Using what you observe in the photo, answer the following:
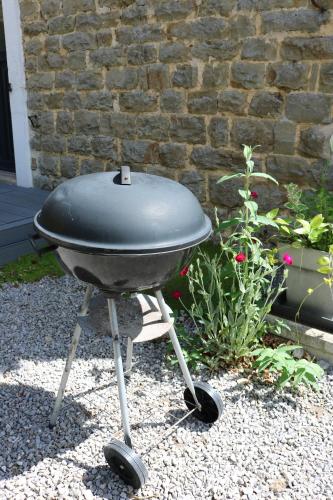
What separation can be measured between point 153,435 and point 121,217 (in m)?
1.18

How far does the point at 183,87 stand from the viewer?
4680 millimetres

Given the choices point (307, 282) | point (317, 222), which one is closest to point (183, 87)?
point (317, 222)

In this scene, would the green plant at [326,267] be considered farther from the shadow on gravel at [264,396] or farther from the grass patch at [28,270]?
the grass patch at [28,270]

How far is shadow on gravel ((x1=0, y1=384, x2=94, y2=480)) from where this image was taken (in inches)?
87.7

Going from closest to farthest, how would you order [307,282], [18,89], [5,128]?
[307,282] < [18,89] < [5,128]

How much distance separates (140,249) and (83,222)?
0.24 meters

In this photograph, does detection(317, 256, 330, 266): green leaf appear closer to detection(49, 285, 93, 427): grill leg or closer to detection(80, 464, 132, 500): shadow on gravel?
detection(49, 285, 93, 427): grill leg

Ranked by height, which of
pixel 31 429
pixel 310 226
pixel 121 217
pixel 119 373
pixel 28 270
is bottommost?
pixel 28 270

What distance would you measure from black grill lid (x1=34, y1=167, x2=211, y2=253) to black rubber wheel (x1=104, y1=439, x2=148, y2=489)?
2.77 ft

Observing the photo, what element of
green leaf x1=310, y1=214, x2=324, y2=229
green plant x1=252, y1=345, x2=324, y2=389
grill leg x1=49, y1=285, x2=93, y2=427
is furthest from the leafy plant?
grill leg x1=49, y1=285, x2=93, y2=427

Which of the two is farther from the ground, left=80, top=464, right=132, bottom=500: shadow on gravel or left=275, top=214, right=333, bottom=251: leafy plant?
left=275, top=214, right=333, bottom=251: leafy plant

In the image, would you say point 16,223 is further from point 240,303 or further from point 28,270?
point 240,303

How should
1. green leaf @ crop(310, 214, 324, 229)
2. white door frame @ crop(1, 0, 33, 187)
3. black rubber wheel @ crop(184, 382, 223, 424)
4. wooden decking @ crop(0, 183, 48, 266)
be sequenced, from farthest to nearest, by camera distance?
white door frame @ crop(1, 0, 33, 187), wooden decking @ crop(0, 183, 48, 266), green leaf @ crop(310, 214, 324, 229), black rubber wheel @ crop(184, 382, 223, 424)

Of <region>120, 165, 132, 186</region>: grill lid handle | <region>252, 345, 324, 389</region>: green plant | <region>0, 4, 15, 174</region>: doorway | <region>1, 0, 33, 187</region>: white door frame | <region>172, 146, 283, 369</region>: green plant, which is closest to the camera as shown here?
<region>120, 165, 132, 186</region>: grill lid handle
